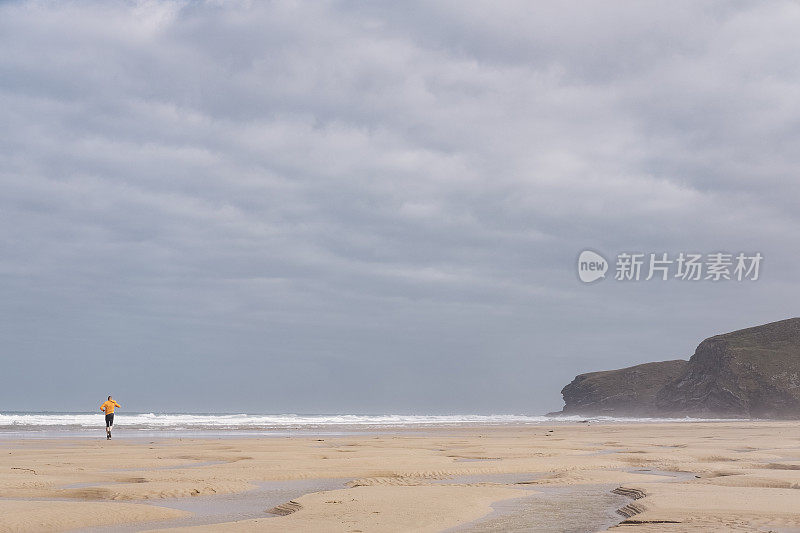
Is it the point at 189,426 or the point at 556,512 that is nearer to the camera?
the point at 556,512

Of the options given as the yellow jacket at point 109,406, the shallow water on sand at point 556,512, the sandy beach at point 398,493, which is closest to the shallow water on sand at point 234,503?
the sandy beach at point 398,493

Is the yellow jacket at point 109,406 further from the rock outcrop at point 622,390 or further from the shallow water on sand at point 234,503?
the rock outcrop at point 622,390

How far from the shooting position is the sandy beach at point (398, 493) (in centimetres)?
686

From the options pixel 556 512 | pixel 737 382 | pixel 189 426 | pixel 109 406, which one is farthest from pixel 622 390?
pixel 556 512

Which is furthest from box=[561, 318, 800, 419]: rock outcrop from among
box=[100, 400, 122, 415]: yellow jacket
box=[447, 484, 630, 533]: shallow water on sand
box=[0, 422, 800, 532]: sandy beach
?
box=[447, 484, 630, 533]: shallow water on sand

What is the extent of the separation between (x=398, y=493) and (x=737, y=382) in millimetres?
96869

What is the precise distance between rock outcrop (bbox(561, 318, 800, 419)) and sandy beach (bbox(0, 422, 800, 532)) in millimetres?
82952

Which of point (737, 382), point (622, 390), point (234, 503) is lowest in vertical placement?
point (622, 390)

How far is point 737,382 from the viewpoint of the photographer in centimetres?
9444

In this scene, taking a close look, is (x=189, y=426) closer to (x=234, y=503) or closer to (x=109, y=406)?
(x=109, y=406)

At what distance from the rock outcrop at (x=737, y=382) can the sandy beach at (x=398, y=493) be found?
272 feet

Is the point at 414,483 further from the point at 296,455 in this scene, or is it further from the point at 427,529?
the point at 296,455

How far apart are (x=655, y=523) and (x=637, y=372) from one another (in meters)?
138

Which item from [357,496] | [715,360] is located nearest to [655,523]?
[357,496]
